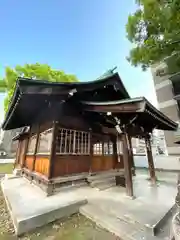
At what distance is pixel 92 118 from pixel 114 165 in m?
2.65

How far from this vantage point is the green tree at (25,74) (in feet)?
43.5


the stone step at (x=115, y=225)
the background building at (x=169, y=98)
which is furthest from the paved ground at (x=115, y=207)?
the background building at (x=169, y=98)

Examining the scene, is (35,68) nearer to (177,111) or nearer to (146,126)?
(146,126)

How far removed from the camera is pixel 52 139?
5.05 metres

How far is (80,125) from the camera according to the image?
605cm

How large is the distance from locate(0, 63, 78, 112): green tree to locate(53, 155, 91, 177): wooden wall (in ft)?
34.7

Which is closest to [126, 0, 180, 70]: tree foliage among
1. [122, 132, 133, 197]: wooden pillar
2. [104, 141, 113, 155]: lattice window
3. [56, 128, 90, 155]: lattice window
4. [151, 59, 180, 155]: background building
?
[104, 141, 113, 155]: lattice window

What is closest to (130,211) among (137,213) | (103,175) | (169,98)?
(137,213)

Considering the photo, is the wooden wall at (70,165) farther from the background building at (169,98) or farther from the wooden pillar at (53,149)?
the background building at (169,98)

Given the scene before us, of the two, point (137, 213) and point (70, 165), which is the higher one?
point (70, 165)

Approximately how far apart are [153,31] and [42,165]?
8231 millimetres

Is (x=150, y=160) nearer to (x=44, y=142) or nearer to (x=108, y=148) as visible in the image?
(x=108, y=148)

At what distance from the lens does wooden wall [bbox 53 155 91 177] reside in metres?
5.12

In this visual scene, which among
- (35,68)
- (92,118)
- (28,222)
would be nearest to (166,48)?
(92,118)
